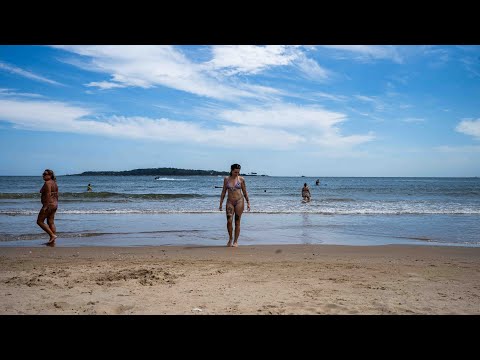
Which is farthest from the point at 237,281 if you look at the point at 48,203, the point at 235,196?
the point at 48,203

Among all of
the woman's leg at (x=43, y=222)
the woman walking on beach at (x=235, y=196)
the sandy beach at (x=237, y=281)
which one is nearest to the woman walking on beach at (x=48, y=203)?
the woman's leg at (x=43, y=222)

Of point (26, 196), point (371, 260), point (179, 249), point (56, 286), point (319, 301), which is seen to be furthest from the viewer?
point (26, 196)

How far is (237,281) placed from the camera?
5.26m

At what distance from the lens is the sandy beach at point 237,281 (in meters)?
4.00

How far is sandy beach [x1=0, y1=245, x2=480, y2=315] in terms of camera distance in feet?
13.1

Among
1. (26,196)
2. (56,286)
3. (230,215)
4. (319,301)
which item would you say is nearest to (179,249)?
(230,215)

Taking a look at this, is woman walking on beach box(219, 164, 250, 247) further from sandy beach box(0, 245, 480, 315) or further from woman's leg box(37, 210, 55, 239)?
woman's leg box(37, 210, 55, 239)

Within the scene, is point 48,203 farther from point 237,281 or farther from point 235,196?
point 237,281

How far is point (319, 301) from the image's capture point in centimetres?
418
